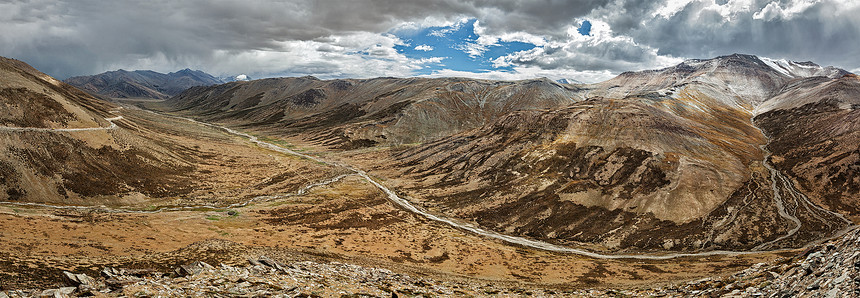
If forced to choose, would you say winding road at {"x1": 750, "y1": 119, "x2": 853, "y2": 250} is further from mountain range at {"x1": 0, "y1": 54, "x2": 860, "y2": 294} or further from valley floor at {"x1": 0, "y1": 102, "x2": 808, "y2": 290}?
valley floor at {"x1": 0, "y1": 102, "x2": 808, "y2": 290}

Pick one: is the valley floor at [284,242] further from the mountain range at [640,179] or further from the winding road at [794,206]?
the winding road at [794,206]

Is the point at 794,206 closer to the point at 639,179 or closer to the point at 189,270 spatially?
the point at 639,179

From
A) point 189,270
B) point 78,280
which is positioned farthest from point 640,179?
point 78,280

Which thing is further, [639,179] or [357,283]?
[639,179]

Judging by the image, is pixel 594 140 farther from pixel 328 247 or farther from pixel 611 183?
pixel 328 247

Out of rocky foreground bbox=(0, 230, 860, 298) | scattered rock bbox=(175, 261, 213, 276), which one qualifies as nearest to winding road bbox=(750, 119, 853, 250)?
rocky foreground bbox=(0, 230, 860, 298)

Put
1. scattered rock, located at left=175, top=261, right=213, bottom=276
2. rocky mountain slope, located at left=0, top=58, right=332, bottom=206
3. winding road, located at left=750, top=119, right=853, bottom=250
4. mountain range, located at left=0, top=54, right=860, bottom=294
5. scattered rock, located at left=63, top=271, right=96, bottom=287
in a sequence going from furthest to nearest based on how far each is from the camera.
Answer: winding road, located at left=750, top=119, right=853, bottom=250
rocky mountain slope, located at left=0, top=58, right=332, bottom=206
mountain range, located at left=0, top=54, right=860, bottom=294
scattered rock, located at left=175, top=261, right=213, bottom=276
scattered rock, located at left=63, top=271, right=96, bottom=287

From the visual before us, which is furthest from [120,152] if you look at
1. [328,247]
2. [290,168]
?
[328,247]

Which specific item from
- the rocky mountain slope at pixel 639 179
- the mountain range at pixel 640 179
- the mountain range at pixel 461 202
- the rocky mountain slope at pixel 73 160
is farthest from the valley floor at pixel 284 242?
the mountain range at pixel 640 179
